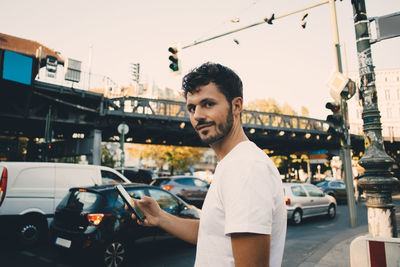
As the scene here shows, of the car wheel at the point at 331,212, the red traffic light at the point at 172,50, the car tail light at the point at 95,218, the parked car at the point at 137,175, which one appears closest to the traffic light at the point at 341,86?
the red traffic light at the point at 172,50

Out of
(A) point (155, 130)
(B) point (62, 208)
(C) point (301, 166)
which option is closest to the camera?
(B) point (62, 208)

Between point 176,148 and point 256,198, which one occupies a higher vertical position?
point 176,148

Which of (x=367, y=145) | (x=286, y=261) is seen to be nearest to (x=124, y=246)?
(x=286, y=261)

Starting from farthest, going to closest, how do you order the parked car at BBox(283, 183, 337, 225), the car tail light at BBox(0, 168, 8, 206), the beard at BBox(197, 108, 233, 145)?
the parked car at BBox(283, 183, 337, 225) < the car tail light at BBox(0, 168, 8, 206) < the beard at BBox(197, 108, 233, 145)

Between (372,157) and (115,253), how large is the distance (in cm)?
461

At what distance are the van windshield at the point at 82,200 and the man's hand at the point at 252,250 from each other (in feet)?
15.8

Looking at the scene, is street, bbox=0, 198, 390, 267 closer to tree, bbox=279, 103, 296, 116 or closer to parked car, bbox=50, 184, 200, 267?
parked car, bbox=50, 184, 200, 267

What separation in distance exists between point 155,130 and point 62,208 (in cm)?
1669

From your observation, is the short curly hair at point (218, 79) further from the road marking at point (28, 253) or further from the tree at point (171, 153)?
the tree at point (171, 153)

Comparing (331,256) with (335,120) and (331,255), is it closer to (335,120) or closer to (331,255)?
(331,255)

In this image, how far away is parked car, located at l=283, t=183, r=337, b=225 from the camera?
11078 mm

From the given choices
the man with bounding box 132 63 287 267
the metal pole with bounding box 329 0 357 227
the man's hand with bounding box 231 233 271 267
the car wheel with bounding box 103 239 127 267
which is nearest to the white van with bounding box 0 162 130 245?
the car wheel with bounding box 103 239 127 267

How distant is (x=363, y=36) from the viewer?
183 inches

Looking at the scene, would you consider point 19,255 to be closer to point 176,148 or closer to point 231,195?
point 231,195
